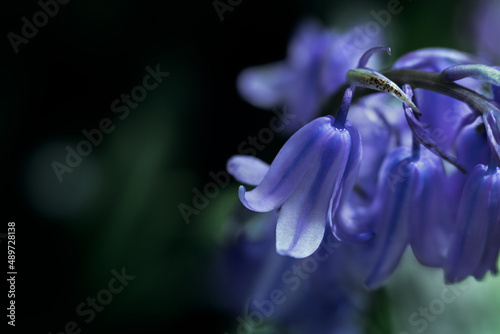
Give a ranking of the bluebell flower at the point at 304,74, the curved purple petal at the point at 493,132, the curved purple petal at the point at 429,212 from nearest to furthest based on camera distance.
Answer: the curved purple petal at the point at 493,132 < the curved purple petal at the point at 429,212 < the bluebell flower at the point at 304,74

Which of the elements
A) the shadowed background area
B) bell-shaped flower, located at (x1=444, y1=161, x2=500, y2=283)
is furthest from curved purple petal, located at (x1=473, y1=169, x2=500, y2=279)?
the shadowed background area

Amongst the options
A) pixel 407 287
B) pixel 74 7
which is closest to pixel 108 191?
pixel 74 7

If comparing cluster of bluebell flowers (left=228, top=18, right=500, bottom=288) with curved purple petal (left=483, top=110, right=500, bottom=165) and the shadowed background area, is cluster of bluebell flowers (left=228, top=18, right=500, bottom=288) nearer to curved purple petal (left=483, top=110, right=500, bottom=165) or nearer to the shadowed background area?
curved purple petal (left=483, top=110, right=500, bottom=165)

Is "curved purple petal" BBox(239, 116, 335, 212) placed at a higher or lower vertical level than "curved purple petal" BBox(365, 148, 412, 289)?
higher

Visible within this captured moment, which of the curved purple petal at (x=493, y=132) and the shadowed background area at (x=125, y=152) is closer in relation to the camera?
the curved purple petal at (x=493, y=132)

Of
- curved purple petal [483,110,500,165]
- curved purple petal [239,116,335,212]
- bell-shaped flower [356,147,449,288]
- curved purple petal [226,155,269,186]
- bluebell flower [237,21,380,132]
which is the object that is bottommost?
bluebell flower [237,21,380,132]

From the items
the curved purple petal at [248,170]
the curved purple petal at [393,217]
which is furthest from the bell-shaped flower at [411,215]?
the curved purple petal at [248,170]

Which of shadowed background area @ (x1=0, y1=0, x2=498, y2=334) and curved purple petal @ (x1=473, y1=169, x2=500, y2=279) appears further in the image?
shadowed background area @ (x1=0, y1=0, x2=498, y2=334)

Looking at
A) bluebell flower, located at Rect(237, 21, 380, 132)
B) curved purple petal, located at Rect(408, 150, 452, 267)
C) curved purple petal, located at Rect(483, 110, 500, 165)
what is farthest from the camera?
bluebell flower, located at Rect(237, 21, 380, 132)

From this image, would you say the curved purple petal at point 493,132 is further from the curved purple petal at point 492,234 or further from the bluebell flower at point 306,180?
the bluebell flower at point 306,180
